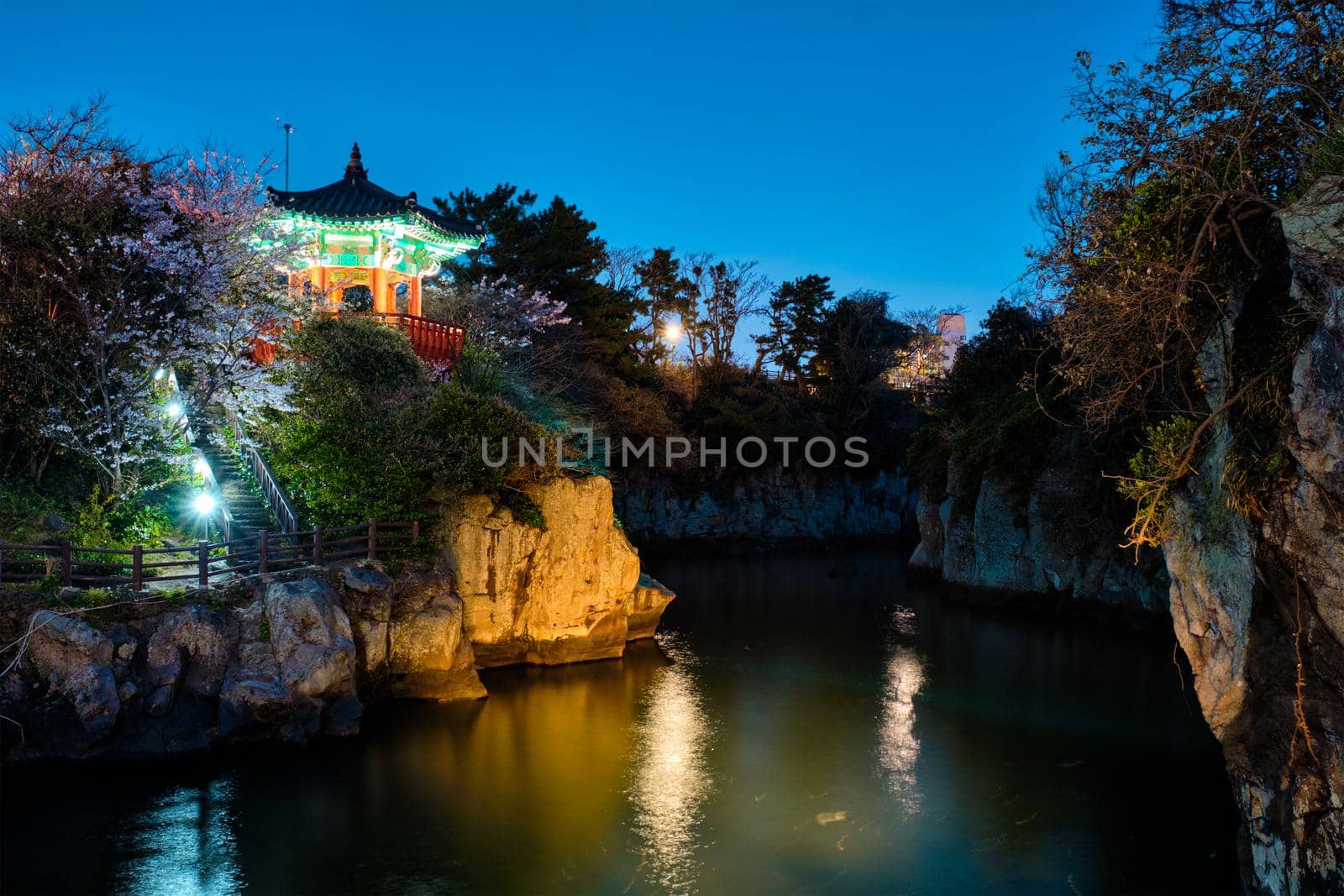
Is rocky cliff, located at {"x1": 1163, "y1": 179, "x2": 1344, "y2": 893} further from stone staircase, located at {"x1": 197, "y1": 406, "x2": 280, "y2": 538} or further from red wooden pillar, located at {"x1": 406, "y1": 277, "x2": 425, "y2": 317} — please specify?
red wooden pillar, located at {"x1": 406, "y1": 277, "x2": 425, "y2": 317}

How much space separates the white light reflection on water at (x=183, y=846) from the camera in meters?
8.82

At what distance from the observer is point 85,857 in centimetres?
923

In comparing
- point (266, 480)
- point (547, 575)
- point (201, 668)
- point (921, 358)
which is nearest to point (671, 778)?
point (547, 575)

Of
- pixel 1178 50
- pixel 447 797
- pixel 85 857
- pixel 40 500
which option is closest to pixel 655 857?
pixel 447 797

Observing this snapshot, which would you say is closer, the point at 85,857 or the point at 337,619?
the point at 85,857

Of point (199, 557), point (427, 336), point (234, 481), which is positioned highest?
point (427, 336)

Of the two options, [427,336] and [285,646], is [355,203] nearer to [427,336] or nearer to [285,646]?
[427,336]

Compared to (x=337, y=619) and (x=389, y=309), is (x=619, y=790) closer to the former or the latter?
(x=337, y=619)

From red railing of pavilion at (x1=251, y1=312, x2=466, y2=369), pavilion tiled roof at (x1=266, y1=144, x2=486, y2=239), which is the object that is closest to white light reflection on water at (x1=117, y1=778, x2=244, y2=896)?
red railing of pavilion at (x1=251, y1=312, x2=466, y2=369)

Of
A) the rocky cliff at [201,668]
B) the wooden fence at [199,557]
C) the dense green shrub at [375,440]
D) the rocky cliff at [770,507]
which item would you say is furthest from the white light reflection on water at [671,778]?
the rocky cliff at [770,507]

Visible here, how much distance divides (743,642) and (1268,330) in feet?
43.7

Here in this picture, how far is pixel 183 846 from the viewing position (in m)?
9.52

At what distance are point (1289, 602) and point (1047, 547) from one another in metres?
16.4

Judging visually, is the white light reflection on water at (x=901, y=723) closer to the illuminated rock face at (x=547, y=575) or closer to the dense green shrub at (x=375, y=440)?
the illuminated rock face at (x=547, y=575)
